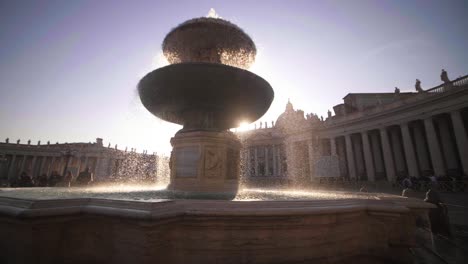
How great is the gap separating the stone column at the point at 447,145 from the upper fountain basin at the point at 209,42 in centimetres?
2999

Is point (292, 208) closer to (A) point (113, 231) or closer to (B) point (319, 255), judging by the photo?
(B) point (319, 255)

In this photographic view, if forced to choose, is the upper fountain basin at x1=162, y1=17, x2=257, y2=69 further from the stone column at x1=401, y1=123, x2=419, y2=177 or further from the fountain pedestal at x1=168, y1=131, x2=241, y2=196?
the stone column at x1=401, y1=123, x2=419, y2=177

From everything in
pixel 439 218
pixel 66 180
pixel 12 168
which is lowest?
pixel 439 218

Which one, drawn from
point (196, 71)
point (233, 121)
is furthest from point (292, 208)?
point (233, 121)

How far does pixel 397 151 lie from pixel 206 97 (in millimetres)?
34162

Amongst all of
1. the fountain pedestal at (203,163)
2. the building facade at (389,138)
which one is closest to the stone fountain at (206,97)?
the fountain pedestal at (203,163)

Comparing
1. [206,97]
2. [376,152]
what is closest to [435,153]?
[376,152]

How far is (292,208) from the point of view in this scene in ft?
9.76

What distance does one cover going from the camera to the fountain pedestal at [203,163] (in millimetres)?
5984

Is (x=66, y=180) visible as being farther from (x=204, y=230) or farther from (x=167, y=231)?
(x=204, y=230)

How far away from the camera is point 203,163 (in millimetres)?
6105

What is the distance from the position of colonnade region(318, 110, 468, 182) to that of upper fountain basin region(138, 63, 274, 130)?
84.8 feet

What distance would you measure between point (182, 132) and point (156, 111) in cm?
161

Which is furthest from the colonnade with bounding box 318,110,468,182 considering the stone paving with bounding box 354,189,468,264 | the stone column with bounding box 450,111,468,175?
the stone paving with bounding box 354,189,468,264
